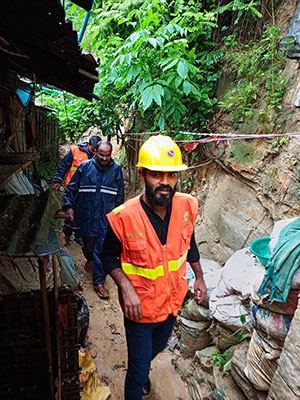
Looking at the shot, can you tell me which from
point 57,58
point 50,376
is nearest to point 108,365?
point 50,376

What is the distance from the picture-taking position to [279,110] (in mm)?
3590

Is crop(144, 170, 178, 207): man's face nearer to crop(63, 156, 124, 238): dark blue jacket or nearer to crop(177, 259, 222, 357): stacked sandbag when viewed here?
crop(177, 259, 222, 357): stacked sandbag

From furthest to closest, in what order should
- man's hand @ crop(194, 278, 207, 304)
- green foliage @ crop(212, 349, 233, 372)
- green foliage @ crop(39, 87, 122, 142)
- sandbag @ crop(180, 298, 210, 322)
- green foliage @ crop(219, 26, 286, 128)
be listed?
1. green foliage @ crop(39, 87, 122, 142)
2. green foliage @ crop(219, 26, 286, 128)
3. sandbag @ crop(180, 298, 210, 322)
4. green foliage @ crop(212, 349, 233, 372)
5. man's hand @ crop(194, 278, 207, 304)

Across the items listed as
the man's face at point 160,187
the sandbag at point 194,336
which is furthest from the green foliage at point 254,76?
the sandbag at point 194,336

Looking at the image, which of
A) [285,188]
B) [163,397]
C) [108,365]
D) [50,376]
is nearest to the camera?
[50,376]

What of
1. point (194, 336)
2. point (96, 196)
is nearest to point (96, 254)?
point (96, 196)

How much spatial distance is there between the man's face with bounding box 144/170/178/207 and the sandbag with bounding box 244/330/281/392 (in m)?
1.33

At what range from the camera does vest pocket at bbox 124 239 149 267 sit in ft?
6.08

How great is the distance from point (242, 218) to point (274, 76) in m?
2.03

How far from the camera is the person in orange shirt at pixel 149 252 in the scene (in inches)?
73.4

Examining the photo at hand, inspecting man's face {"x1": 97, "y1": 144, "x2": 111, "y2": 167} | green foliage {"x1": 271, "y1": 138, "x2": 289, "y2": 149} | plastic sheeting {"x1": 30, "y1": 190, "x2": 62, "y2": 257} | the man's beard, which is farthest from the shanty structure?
green foliage {"x1": 271, "y1": 138, "x2": 289, "y2": 149}

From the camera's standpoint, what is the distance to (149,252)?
187 cm

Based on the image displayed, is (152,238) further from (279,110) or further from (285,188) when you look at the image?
(279,110)

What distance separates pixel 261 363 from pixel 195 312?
1159mm
